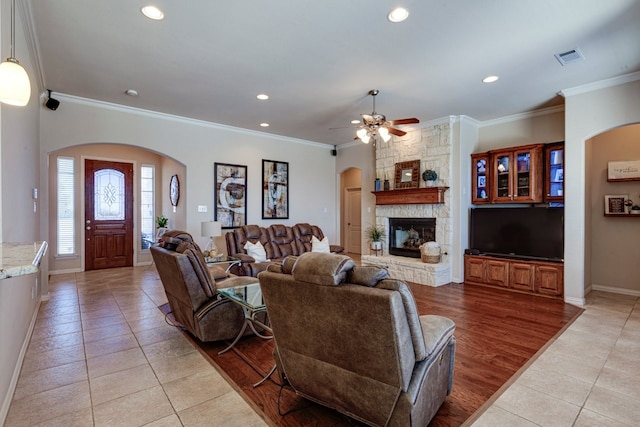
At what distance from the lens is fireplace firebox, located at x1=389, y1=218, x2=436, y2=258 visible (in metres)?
6.13

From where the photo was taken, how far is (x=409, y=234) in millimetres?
6516

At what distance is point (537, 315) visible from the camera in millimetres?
4012

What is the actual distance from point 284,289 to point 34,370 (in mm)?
2388

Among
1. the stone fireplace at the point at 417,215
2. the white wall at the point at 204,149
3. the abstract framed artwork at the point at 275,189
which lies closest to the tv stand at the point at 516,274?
the stone fireplace at the point at 417,215

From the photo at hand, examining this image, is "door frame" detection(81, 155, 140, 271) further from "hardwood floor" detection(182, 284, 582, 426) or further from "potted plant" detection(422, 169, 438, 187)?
"potted plant" detection(422, 169, 438, 187)

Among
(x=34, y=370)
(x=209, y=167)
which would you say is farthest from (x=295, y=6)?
(x=209, y=167)

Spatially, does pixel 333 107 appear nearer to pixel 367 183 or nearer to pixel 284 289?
pixel 367 183

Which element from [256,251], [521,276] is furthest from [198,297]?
[521,276]

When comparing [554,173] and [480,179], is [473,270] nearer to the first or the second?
[480,179]

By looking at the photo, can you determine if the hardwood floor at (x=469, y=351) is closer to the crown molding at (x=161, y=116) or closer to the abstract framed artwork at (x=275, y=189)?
the abstract framed artwork at (x=275, y=189)

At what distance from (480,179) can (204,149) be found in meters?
5.07

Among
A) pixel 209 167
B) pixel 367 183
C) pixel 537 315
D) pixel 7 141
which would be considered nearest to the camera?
pixel 7 141

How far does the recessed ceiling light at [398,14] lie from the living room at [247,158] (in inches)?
115

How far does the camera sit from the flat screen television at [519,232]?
4.86 m
